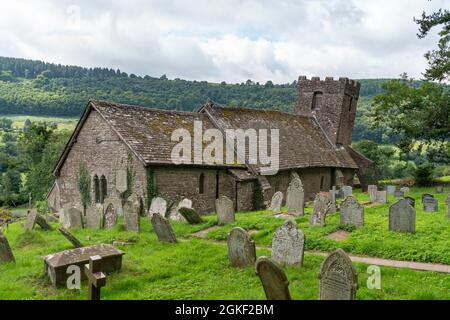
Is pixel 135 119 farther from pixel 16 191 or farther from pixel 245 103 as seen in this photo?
pixel 245 103

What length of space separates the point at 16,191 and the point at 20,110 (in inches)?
2428

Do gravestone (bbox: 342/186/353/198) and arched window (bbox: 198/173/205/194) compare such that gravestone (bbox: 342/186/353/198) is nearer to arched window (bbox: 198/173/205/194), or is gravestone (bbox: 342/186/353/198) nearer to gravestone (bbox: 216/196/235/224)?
arched window (bbox: 198/173/205/194)

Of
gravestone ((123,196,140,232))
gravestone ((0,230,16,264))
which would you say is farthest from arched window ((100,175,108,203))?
gravestone ((0,230,16,264))

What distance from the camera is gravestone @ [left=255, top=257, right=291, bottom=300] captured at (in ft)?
26.1

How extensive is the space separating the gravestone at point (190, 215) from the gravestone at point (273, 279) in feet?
32.4

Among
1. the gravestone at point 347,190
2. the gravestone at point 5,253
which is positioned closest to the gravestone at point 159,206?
the gravestone at point 5,253

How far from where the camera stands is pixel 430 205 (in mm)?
20078

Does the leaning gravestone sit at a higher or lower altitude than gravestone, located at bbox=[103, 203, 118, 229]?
higher

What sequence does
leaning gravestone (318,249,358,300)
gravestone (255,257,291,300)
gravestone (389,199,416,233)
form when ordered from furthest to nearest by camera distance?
gravestone (389,199,416,233), leaning gravestone (318,249,358,300), gravestone (255,257,291,300)

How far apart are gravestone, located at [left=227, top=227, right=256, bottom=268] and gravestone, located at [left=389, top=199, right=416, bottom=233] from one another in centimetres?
562

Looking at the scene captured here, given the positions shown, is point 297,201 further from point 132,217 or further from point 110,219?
point 110,219

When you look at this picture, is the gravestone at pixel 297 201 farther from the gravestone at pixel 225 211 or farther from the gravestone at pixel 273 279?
the gravestone at pixel 273 279

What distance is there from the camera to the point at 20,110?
12181 cm
